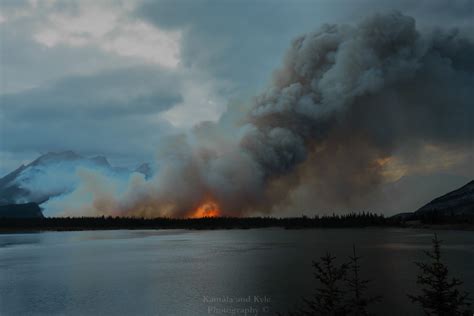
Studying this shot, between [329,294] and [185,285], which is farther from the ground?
[329,294]

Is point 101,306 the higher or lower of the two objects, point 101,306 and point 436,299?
the lower

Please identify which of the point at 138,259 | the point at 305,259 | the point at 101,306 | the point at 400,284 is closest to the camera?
the point at 101,306

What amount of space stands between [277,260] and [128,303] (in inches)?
1315

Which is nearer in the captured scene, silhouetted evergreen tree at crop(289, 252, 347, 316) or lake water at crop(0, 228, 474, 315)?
silhouetted evergreen tree at crop(289, 252, 347, 316)

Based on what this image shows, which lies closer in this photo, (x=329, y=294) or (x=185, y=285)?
(x=329, y=294)

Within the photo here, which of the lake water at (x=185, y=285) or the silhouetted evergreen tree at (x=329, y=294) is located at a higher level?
the silhouetted evergreen tree at (x=329, y=294)

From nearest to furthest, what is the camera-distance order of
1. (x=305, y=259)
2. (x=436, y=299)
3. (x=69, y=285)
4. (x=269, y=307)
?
(x=436, y=299), (x=269, y=307), (x=69, y=285), (x=305, y=259)

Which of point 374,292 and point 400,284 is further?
point 400,284

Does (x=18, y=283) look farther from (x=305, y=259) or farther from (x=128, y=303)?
→ (x=305, y=259)

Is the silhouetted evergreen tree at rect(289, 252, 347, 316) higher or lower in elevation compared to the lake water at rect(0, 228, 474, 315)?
higher

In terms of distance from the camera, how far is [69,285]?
47.9 m

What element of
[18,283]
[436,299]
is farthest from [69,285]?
[436,299]

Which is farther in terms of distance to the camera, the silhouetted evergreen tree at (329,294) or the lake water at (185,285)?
the lake water at (185,285)

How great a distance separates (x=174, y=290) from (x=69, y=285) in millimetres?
13222
